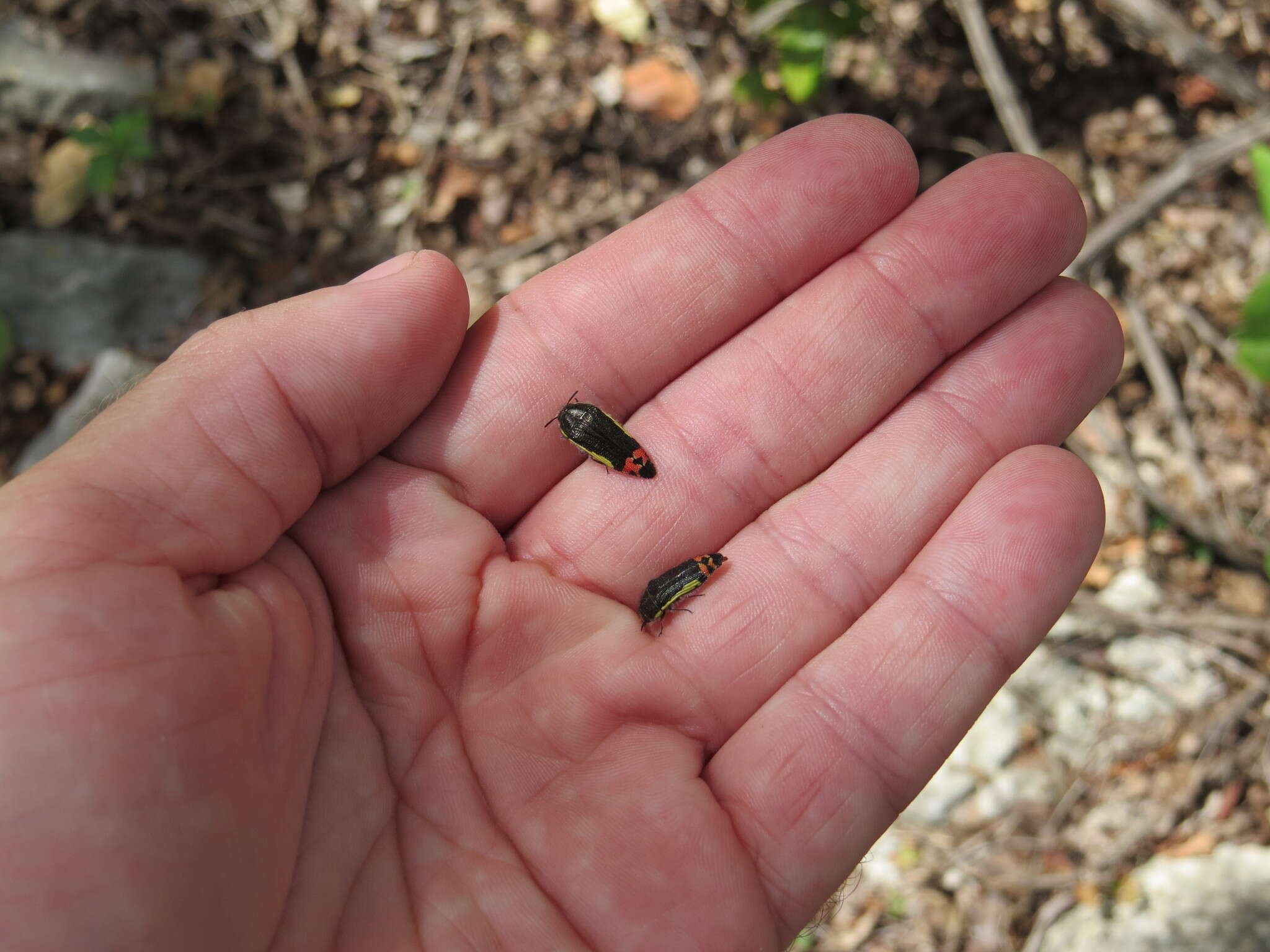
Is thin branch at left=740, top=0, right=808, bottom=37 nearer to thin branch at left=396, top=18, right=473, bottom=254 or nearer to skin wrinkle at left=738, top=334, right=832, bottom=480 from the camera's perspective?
thin branch at left=396, top=18, right=473, bottom=254

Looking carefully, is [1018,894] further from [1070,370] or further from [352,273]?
[352,273]

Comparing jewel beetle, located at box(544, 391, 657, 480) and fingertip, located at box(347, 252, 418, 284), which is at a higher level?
fingertip, located at box(347, 252, 418, 284)

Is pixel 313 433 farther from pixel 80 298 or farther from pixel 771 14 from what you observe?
pixel 771 14

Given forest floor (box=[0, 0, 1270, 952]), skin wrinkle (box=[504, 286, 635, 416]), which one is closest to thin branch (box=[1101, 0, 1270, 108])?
forest floor (box=[0, 0, 1270, 952])

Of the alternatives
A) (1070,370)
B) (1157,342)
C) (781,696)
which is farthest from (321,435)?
(1157,342)

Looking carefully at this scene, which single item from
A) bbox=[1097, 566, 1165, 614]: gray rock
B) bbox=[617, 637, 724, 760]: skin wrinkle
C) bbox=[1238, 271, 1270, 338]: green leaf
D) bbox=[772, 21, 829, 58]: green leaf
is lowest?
bbox=[1097, 566, 1165, 614]: gray rock

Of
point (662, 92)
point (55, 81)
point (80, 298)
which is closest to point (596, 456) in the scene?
point (662, 92)
